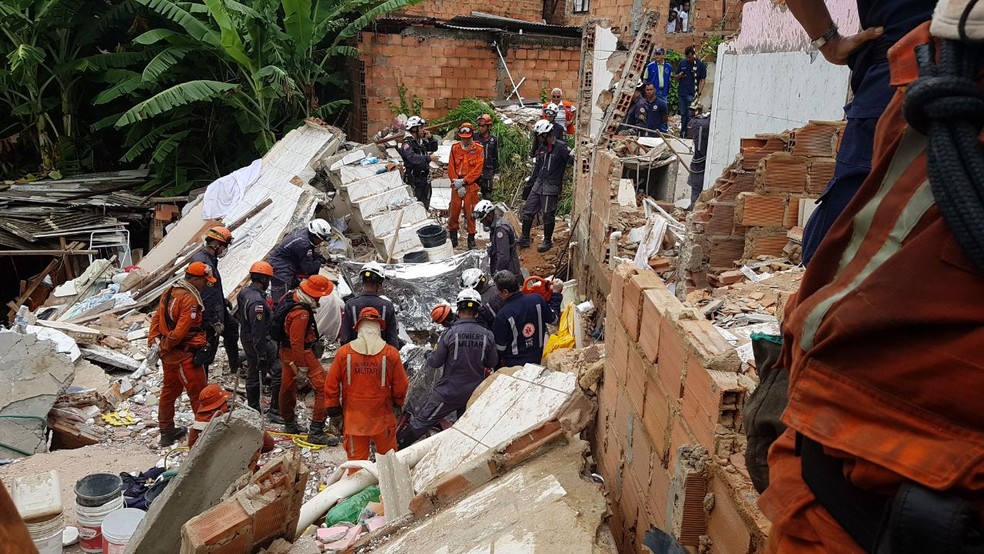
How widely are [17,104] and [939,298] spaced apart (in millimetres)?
16993

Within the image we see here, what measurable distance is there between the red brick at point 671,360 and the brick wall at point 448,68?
14.4 meters

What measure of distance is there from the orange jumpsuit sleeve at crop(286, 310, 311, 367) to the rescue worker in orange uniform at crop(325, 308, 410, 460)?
94 cm

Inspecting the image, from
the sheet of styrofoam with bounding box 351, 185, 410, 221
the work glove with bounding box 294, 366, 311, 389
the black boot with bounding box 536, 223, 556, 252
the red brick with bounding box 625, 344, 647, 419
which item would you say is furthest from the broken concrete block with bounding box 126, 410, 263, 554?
the black boot with bounding box 536, 223, 556, 252

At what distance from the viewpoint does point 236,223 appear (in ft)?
40.2

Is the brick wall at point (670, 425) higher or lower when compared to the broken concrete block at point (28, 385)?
higher

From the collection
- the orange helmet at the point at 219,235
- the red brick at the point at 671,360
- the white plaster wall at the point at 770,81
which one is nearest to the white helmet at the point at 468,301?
the orange helmet at the point at 219,235

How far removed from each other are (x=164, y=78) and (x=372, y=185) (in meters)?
4.88

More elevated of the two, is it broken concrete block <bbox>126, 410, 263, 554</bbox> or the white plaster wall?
the white plaster wall

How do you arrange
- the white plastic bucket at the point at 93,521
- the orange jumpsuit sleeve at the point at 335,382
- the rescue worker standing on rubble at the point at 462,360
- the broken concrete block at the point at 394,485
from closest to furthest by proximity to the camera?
the broken concrete block at the point at 394,485, the white plastic bucket at the point at 93,521, the orange jumpsuit sleeve at the point at 335,382, the rescue worker standing on rubble at the point at 462,360

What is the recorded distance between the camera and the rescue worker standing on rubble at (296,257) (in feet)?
31.1

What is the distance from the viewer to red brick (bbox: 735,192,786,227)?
656 centimetres

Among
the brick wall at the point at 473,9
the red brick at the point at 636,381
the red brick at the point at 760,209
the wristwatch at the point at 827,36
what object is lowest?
the red brick at the point at 636,381

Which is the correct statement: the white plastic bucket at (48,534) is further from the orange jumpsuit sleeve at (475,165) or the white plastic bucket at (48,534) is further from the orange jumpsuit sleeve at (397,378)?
the orange jumpsuit sleeve at (475,165)

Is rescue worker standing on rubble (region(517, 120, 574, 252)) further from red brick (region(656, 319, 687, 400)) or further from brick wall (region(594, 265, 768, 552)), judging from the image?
red brick (region(656, 319, 687, 400))
